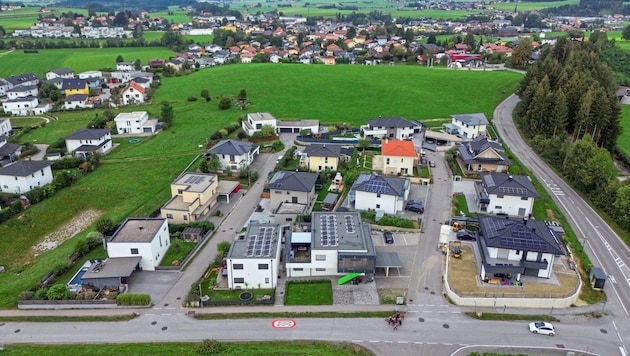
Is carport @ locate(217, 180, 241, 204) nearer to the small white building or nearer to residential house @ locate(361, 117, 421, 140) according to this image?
the small white building

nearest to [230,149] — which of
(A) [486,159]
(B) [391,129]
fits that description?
(B) [391,129]

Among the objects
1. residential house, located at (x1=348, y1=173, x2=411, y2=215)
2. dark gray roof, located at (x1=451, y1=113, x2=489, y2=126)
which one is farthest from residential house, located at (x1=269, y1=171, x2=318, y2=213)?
dark gray roof, located at (x1=451, y1=113, x2=489, y2=126)

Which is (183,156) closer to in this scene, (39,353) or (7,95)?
(39,353)

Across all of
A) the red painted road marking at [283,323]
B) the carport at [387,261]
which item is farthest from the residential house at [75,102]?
the red painted road marking at [283,323]

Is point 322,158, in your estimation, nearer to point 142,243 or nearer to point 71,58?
point 142,243

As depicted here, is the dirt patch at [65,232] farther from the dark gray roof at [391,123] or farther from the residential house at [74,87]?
the residential house at [74,87]

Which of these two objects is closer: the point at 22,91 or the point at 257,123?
the point at 257,123

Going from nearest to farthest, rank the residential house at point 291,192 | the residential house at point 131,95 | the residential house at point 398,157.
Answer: the residential house at point 291,192 → the residential house at point 398,157 → the residential house at point 131,95
